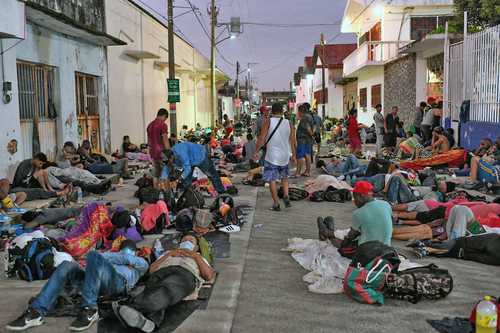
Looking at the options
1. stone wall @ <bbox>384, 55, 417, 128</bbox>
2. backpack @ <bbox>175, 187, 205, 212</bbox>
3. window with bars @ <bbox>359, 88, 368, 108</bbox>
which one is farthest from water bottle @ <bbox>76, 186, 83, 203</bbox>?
window with bars @ <bbox>359, 88, 368, 108</bbox>

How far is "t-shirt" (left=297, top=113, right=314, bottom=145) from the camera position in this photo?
13484 millimetres

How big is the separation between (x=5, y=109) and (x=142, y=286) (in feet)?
21.1

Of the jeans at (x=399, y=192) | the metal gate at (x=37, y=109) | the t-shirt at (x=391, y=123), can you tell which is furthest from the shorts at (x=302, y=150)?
the metal gate at (x=37, y=109)

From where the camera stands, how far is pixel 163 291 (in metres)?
4.54

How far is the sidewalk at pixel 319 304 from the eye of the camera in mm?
4445

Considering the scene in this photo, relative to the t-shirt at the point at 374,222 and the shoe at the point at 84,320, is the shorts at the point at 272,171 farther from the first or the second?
the shoe at the point at 84,320

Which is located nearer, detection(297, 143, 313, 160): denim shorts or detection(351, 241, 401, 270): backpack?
detection(351, 241, 401, 270): backpack

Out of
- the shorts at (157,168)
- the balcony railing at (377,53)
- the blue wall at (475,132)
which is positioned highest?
the balcony railing at (377,53)

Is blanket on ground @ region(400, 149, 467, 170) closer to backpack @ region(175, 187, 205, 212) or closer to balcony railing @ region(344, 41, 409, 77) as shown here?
backpack @ region(175, 187, 205, 212)

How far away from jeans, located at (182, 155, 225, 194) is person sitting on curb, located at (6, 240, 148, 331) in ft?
13.7

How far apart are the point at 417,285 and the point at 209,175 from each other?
5749mm

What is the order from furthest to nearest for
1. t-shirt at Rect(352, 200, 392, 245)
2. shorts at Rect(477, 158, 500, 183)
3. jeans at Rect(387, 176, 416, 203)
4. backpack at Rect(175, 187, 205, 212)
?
shorts at Rect(477, 158, 500, 183) → jeans at Rect(387, 176, 416, 203) → backpack at Rect(175, 187, 205, 212) → t-shirt at Rect(352, 200, 392, 245)

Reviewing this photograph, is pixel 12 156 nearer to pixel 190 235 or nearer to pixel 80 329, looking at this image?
pixel 190 235

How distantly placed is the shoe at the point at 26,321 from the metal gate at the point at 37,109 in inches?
302
